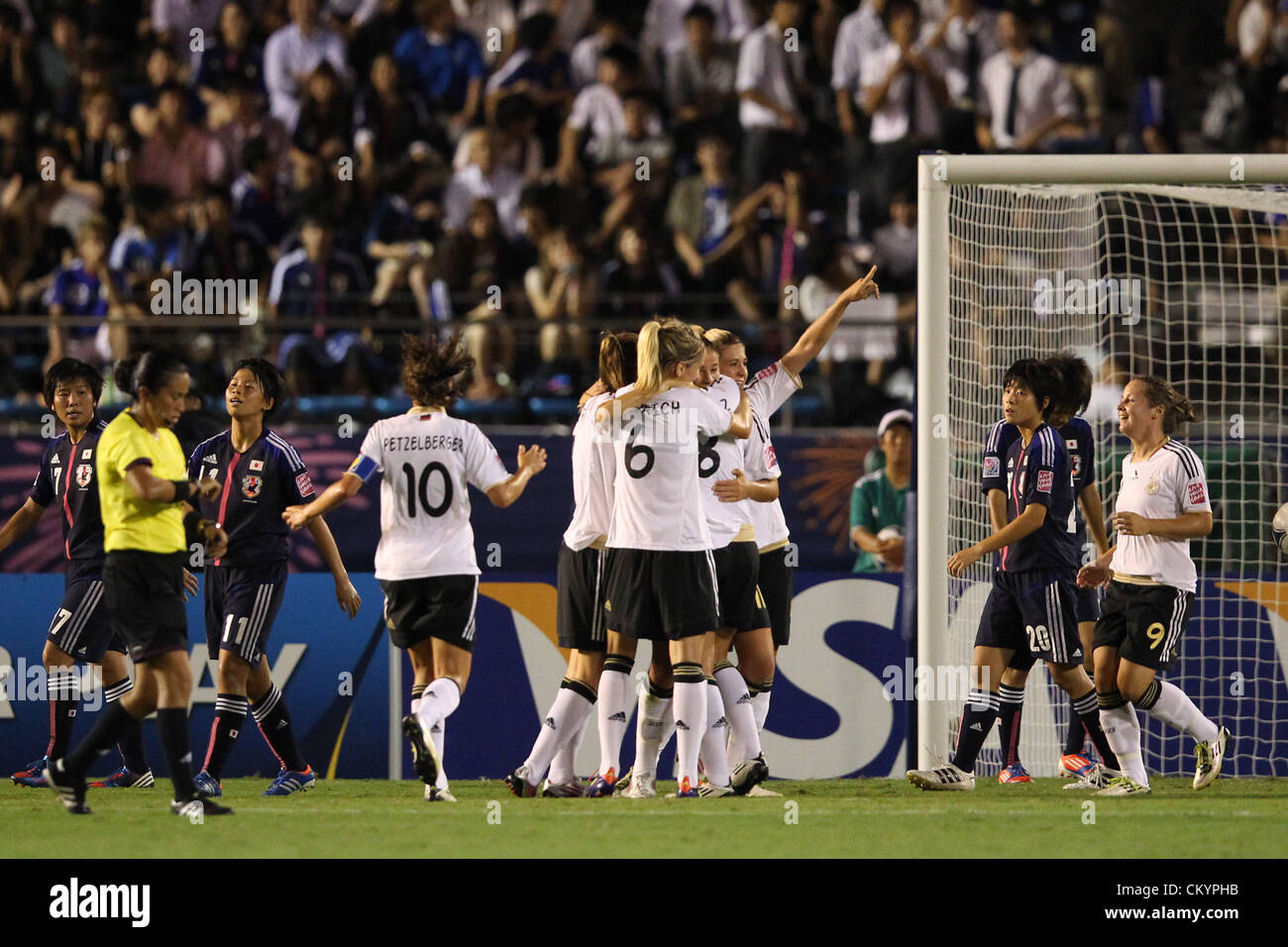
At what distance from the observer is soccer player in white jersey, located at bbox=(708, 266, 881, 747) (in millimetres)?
8219

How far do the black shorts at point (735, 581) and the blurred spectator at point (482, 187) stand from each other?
6.82 metres

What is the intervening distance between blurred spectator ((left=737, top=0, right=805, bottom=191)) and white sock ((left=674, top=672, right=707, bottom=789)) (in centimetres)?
741

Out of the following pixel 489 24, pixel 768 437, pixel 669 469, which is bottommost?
pixel 669 469

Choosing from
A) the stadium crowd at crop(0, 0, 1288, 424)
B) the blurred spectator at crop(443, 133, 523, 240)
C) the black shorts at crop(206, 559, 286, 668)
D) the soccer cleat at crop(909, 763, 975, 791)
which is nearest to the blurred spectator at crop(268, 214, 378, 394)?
the stadium crowd at crop(0, 0, 1288, 424)

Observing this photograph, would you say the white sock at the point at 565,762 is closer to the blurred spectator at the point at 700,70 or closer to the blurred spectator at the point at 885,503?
the blurred spectator at the point at 885,503

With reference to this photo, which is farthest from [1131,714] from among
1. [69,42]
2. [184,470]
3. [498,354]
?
[69,42]

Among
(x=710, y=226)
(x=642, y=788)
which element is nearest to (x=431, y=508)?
(x=642, y=788)

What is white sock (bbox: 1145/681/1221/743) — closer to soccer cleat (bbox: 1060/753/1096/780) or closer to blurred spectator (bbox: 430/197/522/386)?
soccer cleat (bbox: 1060/753/1096/780)

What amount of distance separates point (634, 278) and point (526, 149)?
7.65 feet

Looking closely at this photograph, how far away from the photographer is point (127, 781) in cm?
882

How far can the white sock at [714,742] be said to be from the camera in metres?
7.74

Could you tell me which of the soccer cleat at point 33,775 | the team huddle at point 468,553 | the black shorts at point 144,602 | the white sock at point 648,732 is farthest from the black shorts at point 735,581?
the soccer cleat at point 33,775

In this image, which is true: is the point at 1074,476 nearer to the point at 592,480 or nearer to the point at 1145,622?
the point at 1145,622

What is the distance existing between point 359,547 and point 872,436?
3.27 m
